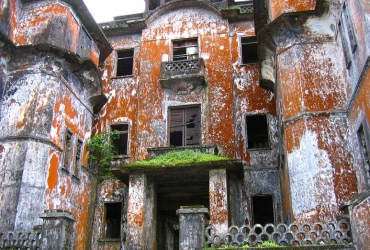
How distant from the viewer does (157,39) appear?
18.0 metres

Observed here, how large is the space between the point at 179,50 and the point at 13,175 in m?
9.40

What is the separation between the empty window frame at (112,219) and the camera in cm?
1631

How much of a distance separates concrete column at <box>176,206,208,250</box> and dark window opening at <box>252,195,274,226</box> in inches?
313

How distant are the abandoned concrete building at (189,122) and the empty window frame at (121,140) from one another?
0.08 m

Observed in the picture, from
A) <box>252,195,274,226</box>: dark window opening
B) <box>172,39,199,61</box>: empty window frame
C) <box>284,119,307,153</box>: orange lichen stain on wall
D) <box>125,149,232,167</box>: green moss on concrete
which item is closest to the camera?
<box>284,119,307,153</box>: orange lichen stain on wall

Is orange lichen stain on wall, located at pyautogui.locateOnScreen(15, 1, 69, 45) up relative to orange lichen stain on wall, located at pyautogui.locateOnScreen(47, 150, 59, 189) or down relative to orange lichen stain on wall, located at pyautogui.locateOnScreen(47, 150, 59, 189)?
up

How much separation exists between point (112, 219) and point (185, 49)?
338 inches

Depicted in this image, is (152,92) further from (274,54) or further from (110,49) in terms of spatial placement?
(274,54)

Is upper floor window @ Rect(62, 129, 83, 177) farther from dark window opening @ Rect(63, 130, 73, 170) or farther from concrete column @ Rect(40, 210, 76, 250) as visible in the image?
concrete column @ Rect(40, 210, 76, 250)

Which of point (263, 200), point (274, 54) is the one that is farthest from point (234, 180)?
point (274, 54)

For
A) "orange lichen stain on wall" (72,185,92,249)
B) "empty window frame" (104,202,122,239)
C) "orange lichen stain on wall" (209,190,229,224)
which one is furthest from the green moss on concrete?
"empty window frame" (104,202,122,239)

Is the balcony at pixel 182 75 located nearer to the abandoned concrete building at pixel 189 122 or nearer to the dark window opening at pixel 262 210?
the abandoned concrete building at pixel 189 122

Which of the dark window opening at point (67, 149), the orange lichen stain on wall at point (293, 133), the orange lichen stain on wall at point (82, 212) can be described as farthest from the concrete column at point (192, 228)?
the orange lichen stain on wall at point (82, 212)

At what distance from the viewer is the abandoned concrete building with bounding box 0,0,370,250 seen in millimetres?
9258
